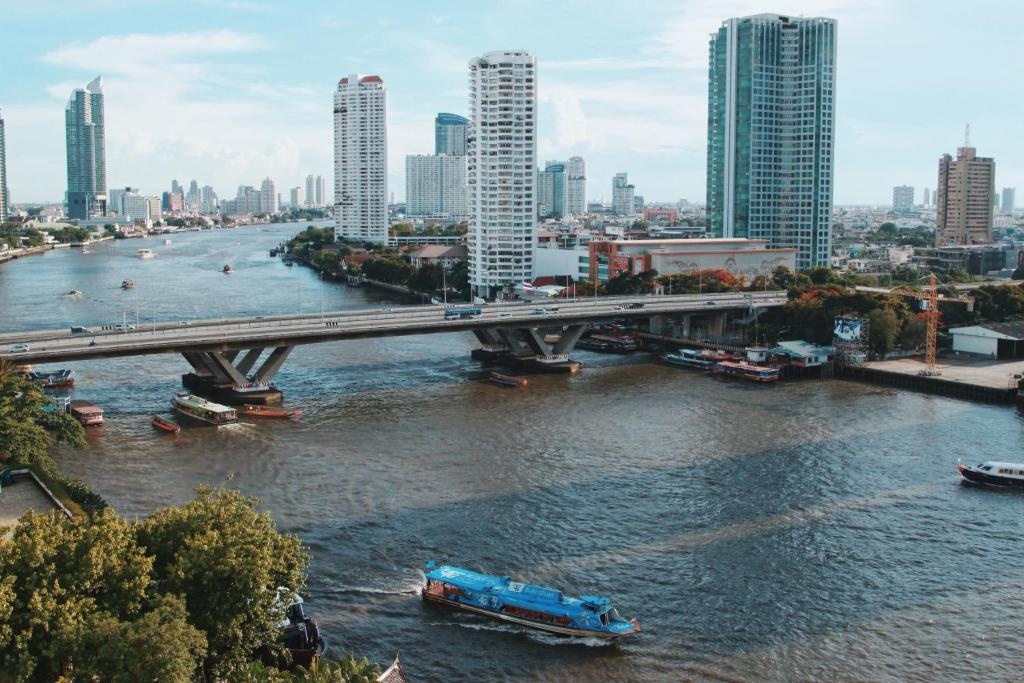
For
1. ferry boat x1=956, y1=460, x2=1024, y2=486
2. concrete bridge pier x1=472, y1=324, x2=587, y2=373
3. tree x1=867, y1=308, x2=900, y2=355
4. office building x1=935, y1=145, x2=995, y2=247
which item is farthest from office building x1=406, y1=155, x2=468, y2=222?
ferry boat x1=956, y1=460, x2=1024, y2=486

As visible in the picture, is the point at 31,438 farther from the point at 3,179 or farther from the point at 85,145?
the point at 85,145

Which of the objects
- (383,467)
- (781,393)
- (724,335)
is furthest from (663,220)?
(383,467)

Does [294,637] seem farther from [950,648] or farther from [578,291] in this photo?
[578,291]

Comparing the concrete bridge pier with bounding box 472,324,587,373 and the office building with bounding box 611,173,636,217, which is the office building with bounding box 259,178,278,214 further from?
the concrete bridge pier with bounding box 472,324,587,373

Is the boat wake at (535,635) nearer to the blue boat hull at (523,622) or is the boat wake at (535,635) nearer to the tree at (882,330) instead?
the blue boat hull at (523,622)

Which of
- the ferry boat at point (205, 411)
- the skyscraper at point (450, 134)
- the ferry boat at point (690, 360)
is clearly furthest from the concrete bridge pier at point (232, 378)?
the skyscraper at point (450, 134)
